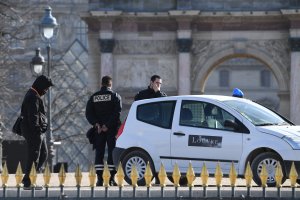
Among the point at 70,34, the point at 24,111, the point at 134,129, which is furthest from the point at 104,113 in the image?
the point at 70,34

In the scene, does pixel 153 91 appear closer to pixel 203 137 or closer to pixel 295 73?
pixel 203 137

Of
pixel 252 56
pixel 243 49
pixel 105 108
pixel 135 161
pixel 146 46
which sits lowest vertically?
pixel 135 161

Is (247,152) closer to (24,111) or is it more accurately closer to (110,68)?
(24,111)

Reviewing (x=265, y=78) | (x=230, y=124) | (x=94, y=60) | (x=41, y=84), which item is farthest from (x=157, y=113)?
(x=265, y=78)

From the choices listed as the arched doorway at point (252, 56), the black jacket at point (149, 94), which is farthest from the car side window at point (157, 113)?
the arched doorway at point (252, 56)

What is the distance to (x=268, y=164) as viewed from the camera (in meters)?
25.7

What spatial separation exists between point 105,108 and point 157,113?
0.96 meters

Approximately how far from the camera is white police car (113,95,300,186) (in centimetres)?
2577

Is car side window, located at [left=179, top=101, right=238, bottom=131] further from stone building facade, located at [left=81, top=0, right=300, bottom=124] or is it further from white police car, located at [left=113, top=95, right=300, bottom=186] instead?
stone building facade, located at [left=81, top=0, right=300, bottom=124]

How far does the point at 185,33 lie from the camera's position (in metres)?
56.3

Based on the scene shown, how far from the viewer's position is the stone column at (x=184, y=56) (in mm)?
56281

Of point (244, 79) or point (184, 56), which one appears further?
point (244, 79)

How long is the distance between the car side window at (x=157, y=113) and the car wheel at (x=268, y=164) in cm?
200

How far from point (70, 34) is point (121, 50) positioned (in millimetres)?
51778
